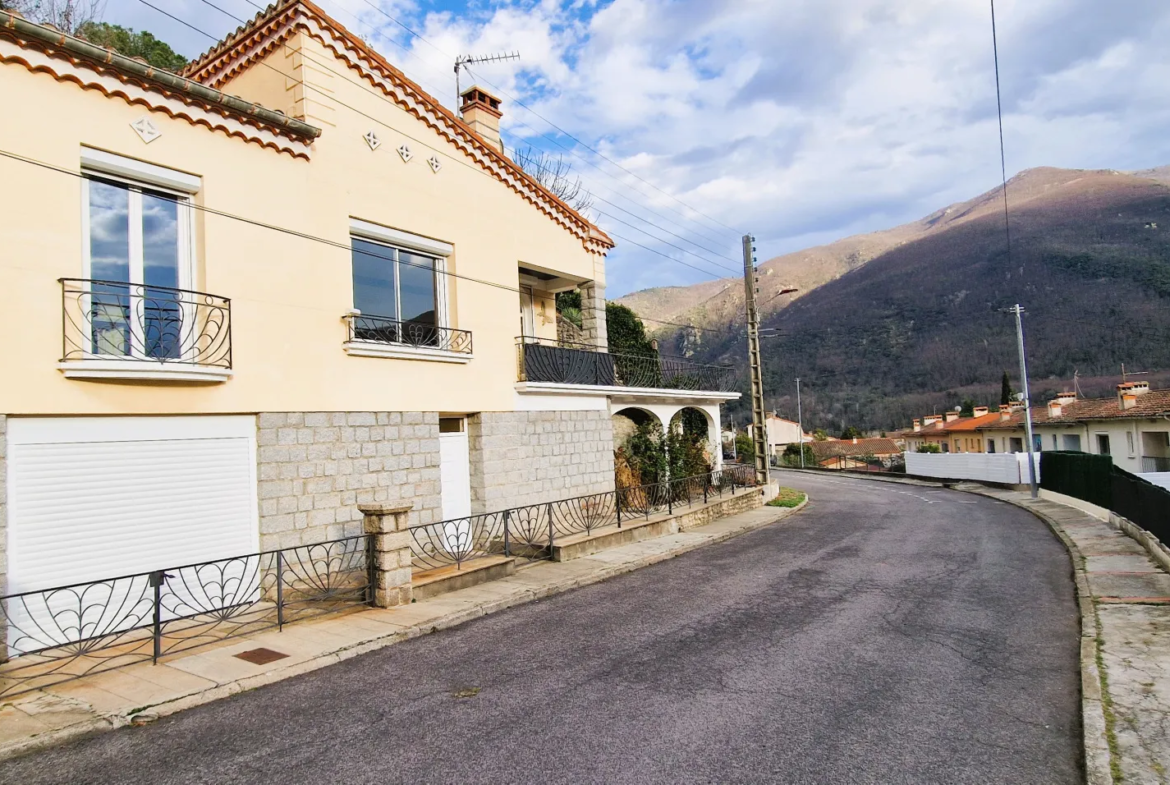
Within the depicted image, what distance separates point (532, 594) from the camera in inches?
381

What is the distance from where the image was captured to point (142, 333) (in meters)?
8.05

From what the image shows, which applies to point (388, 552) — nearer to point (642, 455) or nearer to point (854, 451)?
point (642, 455)

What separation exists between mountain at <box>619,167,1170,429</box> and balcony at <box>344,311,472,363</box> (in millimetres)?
48066

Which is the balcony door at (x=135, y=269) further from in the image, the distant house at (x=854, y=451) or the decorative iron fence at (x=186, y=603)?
the distant house at (x=854, y=451)

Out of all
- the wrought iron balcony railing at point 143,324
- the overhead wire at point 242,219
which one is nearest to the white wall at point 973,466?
the overhead wire at point 242,219

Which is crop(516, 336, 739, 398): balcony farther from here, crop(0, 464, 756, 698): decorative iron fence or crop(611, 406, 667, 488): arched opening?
crop(0, 464, 756, 698): decorative iron fence

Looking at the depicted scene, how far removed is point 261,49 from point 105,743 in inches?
388

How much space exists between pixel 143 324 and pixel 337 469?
3143 mm

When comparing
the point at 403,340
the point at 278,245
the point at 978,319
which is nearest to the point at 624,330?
the point at 403,340

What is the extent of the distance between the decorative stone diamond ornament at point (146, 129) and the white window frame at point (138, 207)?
308 mm

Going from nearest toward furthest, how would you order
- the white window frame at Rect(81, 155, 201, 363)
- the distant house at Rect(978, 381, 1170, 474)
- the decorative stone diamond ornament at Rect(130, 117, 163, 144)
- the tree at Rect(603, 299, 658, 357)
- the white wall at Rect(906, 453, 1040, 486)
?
the white window frame at Rect(81, 155, 201, 363)
the decorative stone diamond ornament at Rect(130, 117, 163, 144)
the tree at Rect(603, 299, 658, 357)
the white wall at Rect(906, 453, 1040, 486)
the distant house at Rect(978, 381, 1170, 474)

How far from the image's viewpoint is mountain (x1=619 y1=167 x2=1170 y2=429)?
78188 millimetres

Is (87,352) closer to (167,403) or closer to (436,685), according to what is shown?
(167,403)

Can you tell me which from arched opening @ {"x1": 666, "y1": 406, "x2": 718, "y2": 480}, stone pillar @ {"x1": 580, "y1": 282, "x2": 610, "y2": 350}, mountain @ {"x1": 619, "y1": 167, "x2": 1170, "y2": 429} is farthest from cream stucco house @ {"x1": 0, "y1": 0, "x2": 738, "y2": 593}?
mountain @ {"x1": 619, "y1": 167, "x2": 1170, "y2": 429}
